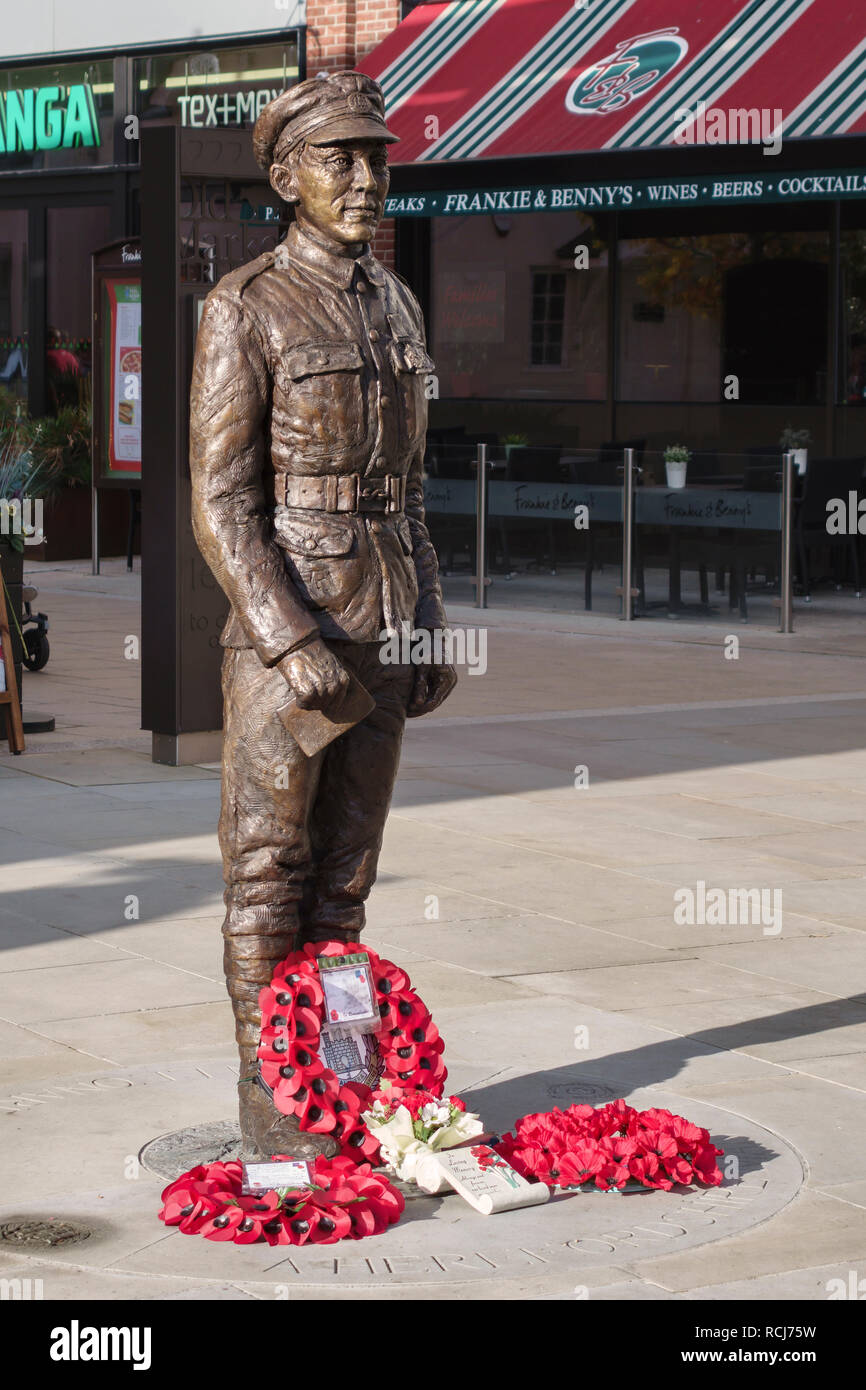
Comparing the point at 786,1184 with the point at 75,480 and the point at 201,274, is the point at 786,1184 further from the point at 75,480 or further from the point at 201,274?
the point at 75,480

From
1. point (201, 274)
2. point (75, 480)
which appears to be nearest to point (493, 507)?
point (75, 480)

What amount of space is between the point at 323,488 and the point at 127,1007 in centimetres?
221

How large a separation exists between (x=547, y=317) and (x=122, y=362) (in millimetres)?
4805

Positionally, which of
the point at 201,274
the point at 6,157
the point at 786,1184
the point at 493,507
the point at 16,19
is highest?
the point at 16,19

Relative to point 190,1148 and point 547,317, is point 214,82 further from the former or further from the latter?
point 190,1148

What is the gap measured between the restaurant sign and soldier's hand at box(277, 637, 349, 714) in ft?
44.1

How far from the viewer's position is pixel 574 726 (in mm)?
12156

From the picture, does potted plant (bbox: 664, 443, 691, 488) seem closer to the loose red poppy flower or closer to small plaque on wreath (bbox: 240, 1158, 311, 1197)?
the loose red poppy flower

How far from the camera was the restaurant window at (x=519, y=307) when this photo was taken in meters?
21.5

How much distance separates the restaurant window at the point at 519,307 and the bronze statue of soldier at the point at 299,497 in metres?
16.6

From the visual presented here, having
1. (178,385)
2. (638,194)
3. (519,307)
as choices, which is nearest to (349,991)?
(178,385)

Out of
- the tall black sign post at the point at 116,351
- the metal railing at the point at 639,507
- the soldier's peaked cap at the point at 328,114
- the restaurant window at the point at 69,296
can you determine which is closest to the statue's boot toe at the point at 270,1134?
the soldier's peaked cap at the point at 328,114

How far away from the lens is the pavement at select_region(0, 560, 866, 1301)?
14.9 ft

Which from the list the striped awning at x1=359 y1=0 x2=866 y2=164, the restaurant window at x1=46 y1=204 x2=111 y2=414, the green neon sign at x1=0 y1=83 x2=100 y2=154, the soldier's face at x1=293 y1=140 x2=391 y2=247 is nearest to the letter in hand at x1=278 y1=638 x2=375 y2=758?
the soldier's face at x1=293 y1=140 x2=391 y2=247
